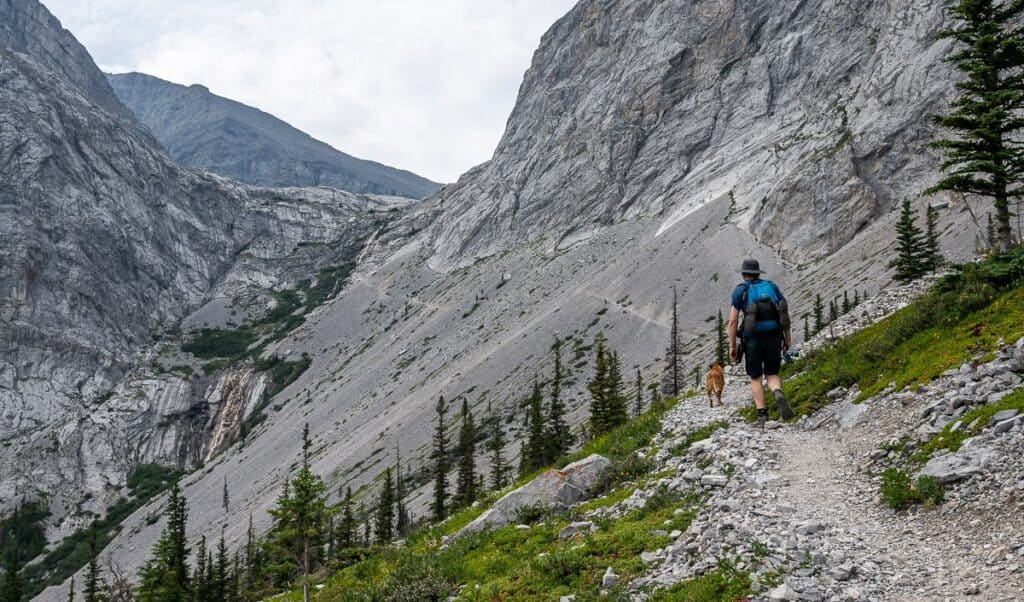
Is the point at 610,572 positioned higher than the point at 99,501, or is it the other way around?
the point at 99,501

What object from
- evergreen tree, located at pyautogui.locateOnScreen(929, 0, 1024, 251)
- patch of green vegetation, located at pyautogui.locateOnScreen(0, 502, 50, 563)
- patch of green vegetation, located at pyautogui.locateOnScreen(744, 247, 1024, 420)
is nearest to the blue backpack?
patch of green vegetation, located at pyautogui.locateOnScreen(744, 247, 1024, 420)

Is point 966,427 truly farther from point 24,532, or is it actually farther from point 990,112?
point 24,532

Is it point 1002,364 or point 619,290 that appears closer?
point 1002,364

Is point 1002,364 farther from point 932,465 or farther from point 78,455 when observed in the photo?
point 78,455

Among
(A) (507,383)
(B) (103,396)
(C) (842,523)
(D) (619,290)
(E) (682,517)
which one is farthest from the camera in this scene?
(B) (103,396)

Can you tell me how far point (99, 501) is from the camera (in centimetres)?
14325

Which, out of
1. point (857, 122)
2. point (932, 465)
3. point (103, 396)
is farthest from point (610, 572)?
point (103, 396)

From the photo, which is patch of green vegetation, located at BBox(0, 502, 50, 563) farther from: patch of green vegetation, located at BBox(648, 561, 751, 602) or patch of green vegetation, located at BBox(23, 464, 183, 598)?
patch of green vegetation, located at BBox(648, 561, 751, 602)

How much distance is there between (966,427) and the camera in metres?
8.84

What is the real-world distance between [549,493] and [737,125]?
14850 cm

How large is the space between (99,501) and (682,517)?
570ft

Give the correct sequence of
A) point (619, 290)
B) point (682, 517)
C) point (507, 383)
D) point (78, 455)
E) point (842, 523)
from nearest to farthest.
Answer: point (842, 523) < point (682, 517) < point (507, 383) < point (619, 290) < point (78, 455)

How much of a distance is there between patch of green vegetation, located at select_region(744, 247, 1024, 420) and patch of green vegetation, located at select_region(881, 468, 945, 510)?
3277 mm

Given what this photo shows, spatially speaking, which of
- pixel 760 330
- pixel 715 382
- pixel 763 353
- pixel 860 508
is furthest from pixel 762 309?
pixel 715 382
